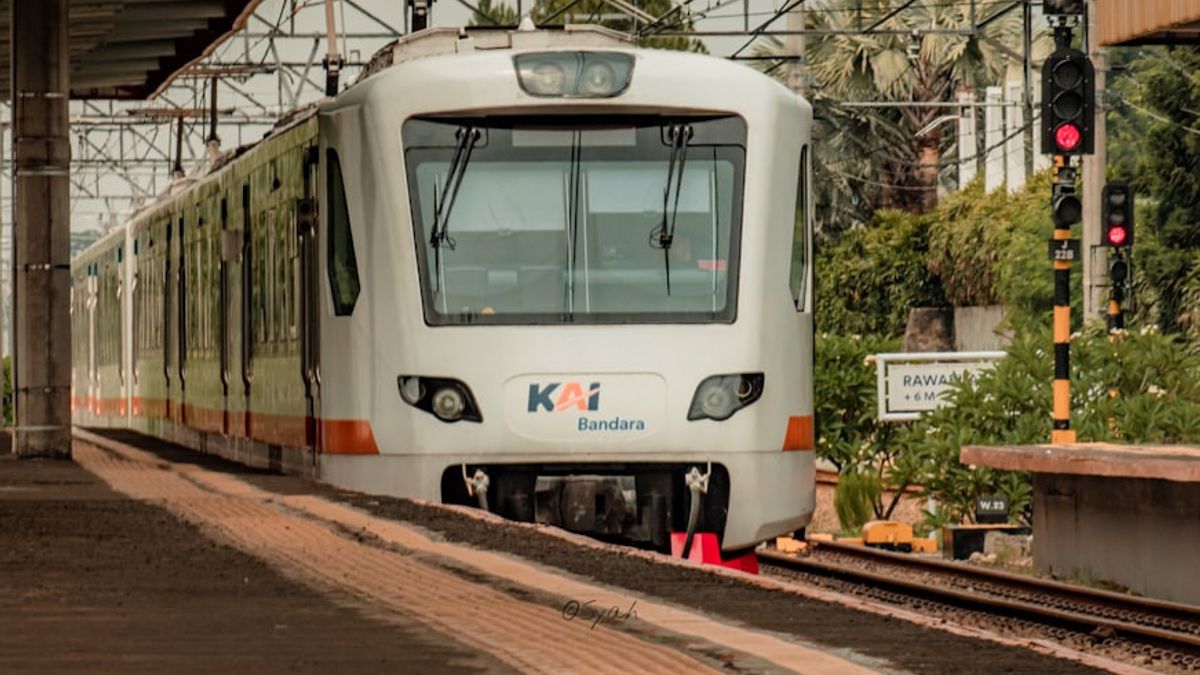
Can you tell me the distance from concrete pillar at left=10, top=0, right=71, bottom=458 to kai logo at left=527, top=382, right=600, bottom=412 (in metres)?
8.11

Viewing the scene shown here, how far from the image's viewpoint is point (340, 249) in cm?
1655

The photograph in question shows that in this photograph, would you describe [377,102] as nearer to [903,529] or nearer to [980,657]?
[980,657]

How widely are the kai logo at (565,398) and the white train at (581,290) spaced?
0.04ft

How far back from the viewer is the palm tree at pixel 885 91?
71.8 meters

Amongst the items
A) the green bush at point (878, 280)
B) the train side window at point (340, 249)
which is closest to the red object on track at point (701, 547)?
the train side window at point (340, 249)

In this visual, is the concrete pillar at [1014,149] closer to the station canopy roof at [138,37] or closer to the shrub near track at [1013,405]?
the shrub near track at [1013,405]

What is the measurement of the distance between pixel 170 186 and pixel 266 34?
42.3 ft

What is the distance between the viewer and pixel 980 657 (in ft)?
30.8

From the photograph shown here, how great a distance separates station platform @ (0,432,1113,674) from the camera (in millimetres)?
8859

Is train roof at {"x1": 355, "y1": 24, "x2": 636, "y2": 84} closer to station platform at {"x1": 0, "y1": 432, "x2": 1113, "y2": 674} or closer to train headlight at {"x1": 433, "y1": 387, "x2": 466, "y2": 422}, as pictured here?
train headlight at {"x1": 433, "y1": 387, "x2": 466, "y2": 422}

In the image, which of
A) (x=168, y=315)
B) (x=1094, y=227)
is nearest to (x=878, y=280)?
(x=1094, y=227)

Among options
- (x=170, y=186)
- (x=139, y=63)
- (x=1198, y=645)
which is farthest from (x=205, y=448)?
(x=1198, y=645)

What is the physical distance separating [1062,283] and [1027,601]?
7363 mm

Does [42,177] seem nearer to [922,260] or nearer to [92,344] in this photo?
[92,344]
